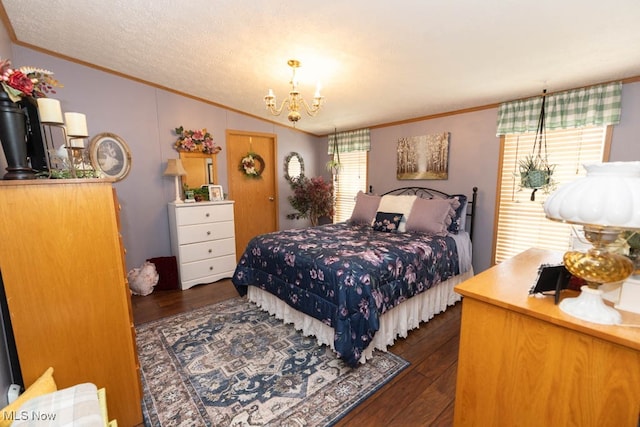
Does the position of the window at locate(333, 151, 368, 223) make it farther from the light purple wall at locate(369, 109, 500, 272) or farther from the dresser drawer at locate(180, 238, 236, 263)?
the dresser drawer at locate(180, 238, 236, 263)

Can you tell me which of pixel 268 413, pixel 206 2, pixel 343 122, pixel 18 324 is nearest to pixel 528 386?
pixel 268 413

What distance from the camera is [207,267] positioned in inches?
141

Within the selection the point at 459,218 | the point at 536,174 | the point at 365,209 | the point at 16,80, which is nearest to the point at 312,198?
the point at 365,209

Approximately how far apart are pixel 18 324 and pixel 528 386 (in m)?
2.06

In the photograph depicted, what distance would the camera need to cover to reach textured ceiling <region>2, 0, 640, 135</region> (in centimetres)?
170

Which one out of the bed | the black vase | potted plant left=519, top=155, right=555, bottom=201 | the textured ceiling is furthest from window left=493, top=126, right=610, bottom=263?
the black vase

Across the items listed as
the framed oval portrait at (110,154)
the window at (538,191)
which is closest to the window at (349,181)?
the window at (538,191)

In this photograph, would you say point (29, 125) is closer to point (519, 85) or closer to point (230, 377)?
point (230, 377)

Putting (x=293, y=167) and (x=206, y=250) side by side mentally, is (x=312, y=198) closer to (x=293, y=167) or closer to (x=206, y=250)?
(x=293, y=167)

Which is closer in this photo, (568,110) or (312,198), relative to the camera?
(568,110)

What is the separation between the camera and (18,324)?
1.18m

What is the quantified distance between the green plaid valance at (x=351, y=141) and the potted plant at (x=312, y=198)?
669 millimetres

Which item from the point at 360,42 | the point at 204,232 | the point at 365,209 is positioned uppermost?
the point at 360,42

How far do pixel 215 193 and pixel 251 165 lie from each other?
2.67ft
